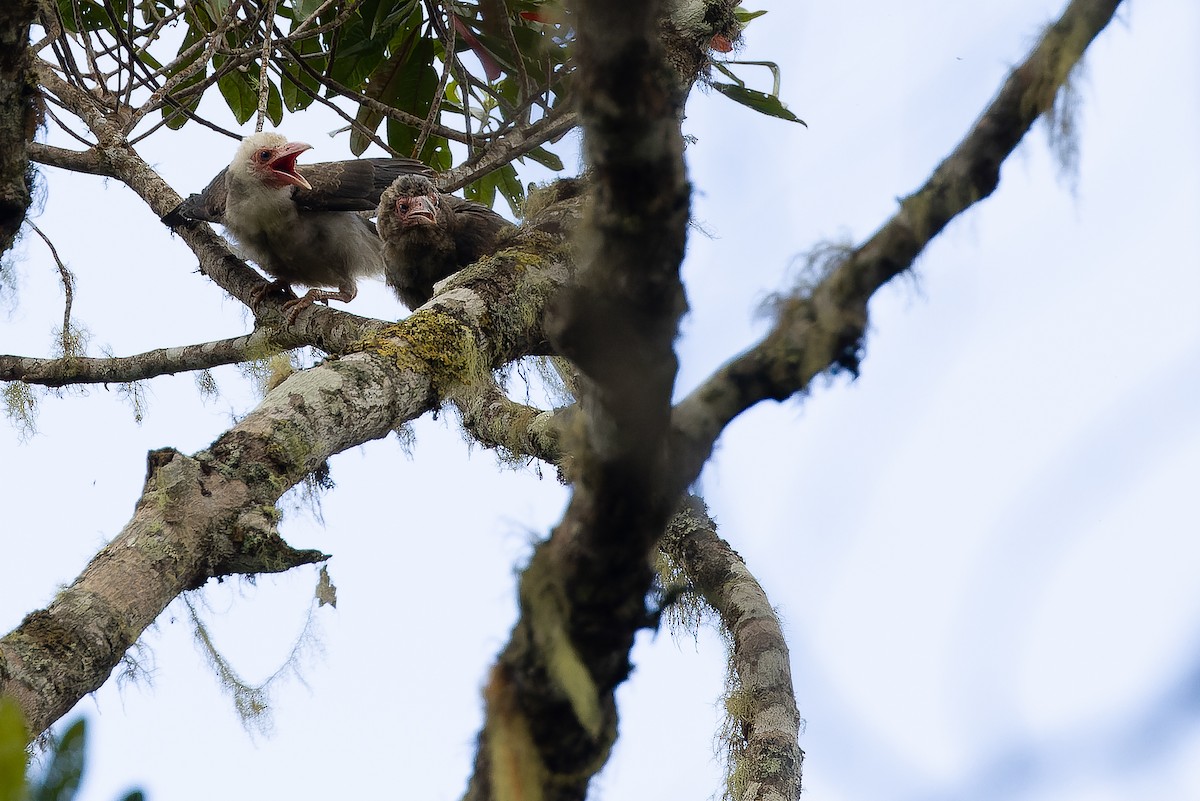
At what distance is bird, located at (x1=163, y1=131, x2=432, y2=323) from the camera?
→ 4.64 metres

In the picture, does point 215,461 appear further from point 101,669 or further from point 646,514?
point 646,514

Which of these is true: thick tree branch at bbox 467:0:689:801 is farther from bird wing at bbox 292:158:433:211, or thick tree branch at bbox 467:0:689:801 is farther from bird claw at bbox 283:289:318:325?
bird wing at bbox 292:158:433:211

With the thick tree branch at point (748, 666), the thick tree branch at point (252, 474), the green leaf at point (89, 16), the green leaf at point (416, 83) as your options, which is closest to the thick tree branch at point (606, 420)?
the thick tree branch at point (252, 474)

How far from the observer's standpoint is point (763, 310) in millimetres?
1239

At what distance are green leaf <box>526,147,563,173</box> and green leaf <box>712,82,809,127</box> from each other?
32.9 inches

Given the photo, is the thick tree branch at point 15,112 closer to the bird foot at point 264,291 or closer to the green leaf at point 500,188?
the bird foot at point 264,291

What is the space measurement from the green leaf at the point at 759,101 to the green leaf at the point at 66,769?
3683mm

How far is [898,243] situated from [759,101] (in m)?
3.27

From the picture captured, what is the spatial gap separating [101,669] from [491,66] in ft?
10.8

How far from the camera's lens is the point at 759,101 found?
426cm

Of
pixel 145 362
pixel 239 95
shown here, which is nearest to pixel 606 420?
pixel 145 362

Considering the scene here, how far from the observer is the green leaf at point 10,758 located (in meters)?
0.87

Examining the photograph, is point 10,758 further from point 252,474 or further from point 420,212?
point 420,212

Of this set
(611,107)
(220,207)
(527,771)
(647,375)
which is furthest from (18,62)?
(220,207)
